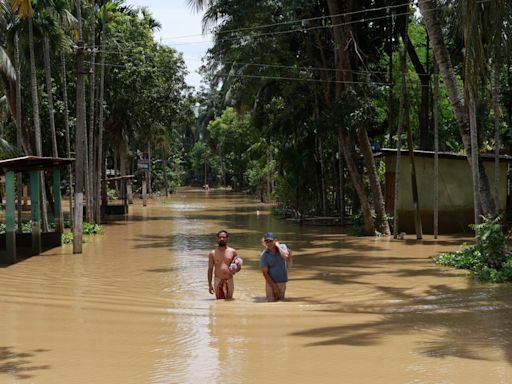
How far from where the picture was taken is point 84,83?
25.5 metres

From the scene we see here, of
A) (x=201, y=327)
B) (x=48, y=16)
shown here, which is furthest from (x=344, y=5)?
(x=201, y=327)

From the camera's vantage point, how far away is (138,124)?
36656 mm

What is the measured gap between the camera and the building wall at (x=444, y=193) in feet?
81.1

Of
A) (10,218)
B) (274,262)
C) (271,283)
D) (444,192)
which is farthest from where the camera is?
(444,192)

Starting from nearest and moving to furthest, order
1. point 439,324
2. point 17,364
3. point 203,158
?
point 17,364 < point 439,324 < point 203,158

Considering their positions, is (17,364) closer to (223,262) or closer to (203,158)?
(223,262)

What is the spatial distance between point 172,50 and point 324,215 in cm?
1203

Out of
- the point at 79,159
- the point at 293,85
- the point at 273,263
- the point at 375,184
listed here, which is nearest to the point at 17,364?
the point at 273,263

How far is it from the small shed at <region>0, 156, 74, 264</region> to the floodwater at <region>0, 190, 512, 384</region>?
0.87 metres

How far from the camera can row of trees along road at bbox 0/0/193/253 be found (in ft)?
73.7

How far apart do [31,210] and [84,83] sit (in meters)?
6.82

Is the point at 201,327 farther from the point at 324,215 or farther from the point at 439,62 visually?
the point at 324,215

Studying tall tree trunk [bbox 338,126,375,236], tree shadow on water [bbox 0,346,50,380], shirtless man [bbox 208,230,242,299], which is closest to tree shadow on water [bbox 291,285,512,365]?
shirtless man [bbox 208,230,242,299]

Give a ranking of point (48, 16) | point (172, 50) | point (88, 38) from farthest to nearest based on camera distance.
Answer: point (172, 50), point (88, 38), point (48, 16)
